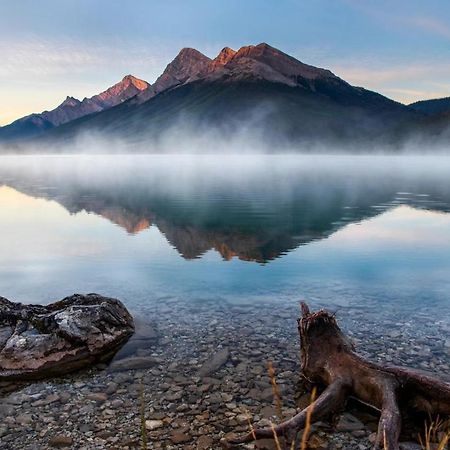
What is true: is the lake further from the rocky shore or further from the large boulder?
the large boulder

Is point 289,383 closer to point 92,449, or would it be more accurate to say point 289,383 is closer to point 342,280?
point 92,449

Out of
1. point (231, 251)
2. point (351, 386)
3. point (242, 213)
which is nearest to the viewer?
→ point (351, 386)

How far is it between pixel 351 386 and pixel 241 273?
490 inches

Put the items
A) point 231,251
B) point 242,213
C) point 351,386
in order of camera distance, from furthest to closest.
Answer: point 242,213, point 231,251, point 351,386

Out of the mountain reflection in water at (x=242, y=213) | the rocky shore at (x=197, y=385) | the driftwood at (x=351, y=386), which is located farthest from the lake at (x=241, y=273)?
the driftwood at (x=351, y=386)

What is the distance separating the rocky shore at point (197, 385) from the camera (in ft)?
29.2

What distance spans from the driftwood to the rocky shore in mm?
372

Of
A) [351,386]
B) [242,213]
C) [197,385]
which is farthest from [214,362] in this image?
[242,213]

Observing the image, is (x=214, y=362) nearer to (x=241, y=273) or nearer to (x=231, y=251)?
(x=241, y=273)

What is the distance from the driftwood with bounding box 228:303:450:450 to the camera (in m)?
8.48

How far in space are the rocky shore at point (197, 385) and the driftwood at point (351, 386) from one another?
372 millimetres

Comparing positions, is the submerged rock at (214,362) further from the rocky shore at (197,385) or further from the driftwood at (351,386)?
the driftwood at (351,386)

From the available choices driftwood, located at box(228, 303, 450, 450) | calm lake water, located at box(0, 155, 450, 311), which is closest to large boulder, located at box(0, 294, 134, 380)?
calm lake water, located at box(0, 155, 450, 311)

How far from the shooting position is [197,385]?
35.6ft
